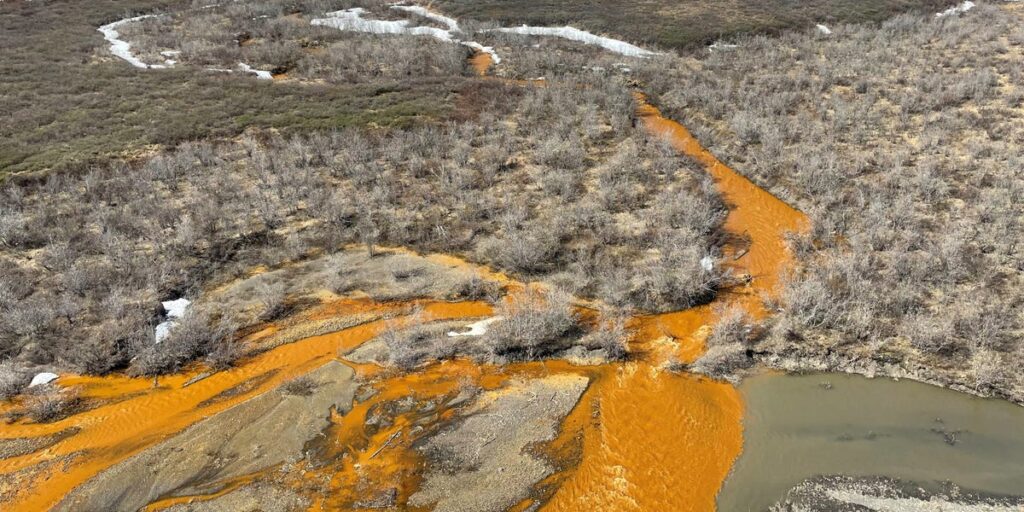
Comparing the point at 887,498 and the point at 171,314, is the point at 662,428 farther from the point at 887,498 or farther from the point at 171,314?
the point at 171,314

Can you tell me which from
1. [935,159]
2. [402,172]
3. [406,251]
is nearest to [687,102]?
[935,159]

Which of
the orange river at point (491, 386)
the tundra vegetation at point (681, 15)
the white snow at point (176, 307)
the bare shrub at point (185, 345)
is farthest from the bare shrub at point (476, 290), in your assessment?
the tundra vegetation at point (681, 15)

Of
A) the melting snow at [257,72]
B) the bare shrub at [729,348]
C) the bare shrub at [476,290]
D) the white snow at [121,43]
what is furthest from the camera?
the white snow at [121,43]

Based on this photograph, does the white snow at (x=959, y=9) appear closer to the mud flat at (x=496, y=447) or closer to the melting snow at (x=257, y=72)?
the melting snow at (x=257, y=72)

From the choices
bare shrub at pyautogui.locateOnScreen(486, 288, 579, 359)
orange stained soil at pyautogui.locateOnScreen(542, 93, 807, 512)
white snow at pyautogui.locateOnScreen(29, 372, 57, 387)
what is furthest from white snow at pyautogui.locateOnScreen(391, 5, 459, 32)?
white snow at pyautogui.locateOnScreen(29, 372, 57, 387)

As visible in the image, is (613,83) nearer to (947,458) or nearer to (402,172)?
(402,172)

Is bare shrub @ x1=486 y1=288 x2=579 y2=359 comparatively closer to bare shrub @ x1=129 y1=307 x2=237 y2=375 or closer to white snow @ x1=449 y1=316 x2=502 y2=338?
white snow @ x1=449 y1=316 x2=502 y2=338

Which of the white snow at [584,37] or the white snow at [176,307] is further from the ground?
the white snow at [584,37]
